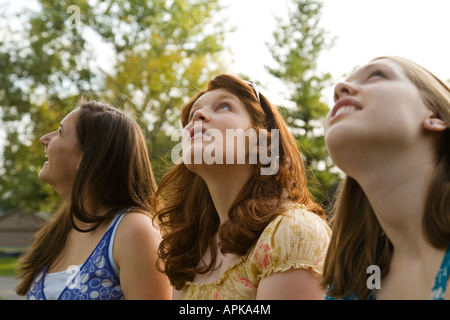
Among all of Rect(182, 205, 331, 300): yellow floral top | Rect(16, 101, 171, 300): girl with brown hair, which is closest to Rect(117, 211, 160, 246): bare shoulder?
Rect(16, 101, 171, 300): girl with brown hair

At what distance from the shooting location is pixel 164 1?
2302cm

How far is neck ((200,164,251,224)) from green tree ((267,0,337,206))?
18416 mm

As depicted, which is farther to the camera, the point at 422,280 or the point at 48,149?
the point at 48,149

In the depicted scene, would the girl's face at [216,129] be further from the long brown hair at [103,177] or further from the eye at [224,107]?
the long brown hair at [103,177]

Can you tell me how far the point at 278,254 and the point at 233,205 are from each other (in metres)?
0.41

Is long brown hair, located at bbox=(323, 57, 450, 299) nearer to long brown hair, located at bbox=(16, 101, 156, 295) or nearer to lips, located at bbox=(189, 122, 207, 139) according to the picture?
lips, located at bbox=(189, 122, 207, 139)

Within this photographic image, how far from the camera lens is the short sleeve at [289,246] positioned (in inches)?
86.2

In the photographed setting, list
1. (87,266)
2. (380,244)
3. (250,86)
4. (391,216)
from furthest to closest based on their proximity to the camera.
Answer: (87,266), (250,86), (380,244), (391,216)

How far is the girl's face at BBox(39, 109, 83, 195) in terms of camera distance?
3.25m

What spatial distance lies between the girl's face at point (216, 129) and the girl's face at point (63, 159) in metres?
1.02

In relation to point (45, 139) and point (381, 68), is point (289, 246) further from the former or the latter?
point (45, 139)
